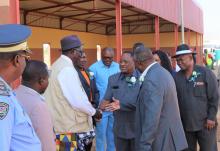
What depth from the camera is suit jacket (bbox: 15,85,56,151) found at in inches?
99.0

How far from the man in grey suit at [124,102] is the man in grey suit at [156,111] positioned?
86cm

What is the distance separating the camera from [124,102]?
460cm

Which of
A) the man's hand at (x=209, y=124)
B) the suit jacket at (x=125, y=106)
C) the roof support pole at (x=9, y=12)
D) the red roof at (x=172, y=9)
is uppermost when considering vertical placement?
the red roof at (x=172, y=9)

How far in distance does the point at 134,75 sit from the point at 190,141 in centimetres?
116

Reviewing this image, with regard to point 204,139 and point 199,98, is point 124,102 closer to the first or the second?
point 199,98

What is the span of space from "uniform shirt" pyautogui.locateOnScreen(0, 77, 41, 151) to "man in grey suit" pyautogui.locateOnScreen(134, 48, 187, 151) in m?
1.79

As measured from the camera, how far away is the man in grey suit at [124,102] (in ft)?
15.0

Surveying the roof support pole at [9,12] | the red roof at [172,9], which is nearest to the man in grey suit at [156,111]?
the roof support pole at [9,12]

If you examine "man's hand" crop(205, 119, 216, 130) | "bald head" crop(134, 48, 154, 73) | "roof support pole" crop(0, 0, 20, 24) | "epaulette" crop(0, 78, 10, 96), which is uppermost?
"roof support pole" crop(0, 0, 20, 24)

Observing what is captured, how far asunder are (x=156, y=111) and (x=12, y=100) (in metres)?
1.95

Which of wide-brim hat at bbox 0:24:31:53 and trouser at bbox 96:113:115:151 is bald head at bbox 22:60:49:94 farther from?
trouser at bbox 96:113:115:151

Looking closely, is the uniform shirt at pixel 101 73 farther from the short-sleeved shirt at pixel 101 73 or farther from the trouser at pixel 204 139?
the trouser at pixel 204 139

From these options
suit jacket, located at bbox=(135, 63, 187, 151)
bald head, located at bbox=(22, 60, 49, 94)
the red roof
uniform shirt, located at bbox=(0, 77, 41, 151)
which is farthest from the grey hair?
the red roof

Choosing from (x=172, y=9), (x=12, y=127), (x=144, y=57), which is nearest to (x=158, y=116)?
(x=144, y=57)
